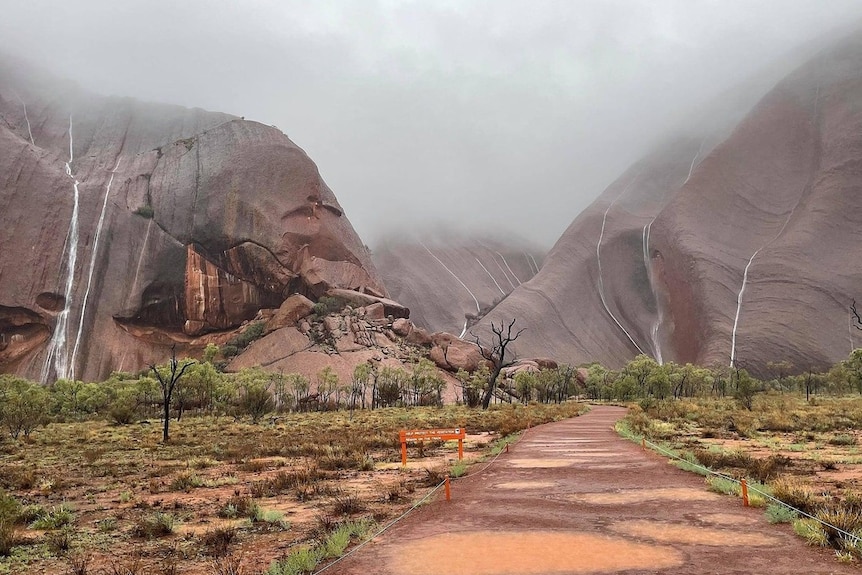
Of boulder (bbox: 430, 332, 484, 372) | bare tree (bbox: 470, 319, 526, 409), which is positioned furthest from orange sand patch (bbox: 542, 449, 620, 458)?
boulder (bbox: 430, 332, 484, 372)

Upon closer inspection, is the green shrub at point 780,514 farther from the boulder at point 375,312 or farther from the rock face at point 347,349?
the boulder at point 375,312

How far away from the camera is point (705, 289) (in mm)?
118562

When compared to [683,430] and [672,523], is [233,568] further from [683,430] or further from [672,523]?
[683,430]

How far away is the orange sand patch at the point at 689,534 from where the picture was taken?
7074 millimetres

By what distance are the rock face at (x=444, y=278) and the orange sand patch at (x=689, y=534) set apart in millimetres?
138762

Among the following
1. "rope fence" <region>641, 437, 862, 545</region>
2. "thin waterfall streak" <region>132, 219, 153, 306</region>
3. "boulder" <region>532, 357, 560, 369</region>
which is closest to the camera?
"rope fence" <region>641, 437, 862, 545</region>

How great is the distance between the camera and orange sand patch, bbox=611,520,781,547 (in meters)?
7.07

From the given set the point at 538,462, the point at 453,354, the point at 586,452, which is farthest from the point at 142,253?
the point at 538,462

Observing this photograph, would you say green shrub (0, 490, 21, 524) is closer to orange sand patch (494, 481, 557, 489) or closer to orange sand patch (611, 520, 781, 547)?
orange sand patch (494, 481, 557, 489)

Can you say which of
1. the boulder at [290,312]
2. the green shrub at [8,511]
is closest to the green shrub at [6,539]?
the green shrub at [8,511]

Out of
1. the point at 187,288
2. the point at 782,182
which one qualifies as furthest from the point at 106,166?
the point at 782,182

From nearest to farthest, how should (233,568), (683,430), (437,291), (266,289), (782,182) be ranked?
(233,568) < (683,430) < (266,289) < (782,182) < (437,291)

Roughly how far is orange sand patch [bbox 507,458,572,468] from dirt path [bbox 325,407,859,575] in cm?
209

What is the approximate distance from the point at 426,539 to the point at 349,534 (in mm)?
1171
